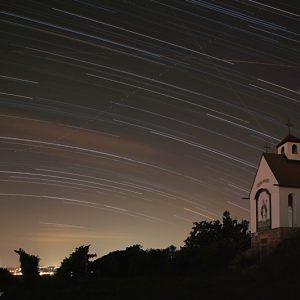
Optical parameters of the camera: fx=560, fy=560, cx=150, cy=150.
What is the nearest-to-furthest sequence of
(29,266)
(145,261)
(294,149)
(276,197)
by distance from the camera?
1. (276,197)
2. (294,149)
3. (145,261)
4. (29,266)

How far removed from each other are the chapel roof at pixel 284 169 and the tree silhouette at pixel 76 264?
17.2 metres

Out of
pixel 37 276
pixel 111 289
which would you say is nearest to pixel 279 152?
pixel 111 289

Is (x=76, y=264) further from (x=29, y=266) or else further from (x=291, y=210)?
(x=291, y=210)

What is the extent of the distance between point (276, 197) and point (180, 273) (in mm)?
8520

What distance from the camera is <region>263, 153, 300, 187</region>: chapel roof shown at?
3772 cm

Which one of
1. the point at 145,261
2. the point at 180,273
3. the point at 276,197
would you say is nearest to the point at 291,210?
the point at 276,197

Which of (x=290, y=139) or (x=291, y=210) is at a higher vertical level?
(x=290, y=139)

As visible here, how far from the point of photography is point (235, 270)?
35.2 m

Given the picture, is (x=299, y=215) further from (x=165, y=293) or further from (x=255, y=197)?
(x=165, y=293)

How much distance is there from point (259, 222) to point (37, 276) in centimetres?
2097

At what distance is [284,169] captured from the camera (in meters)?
38.7

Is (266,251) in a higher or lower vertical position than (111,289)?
higher

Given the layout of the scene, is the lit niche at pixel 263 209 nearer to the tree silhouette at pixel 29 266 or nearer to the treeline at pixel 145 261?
the treeline at pixel 145 261

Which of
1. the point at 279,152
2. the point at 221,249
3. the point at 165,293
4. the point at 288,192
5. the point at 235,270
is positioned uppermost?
the point at 279,152
